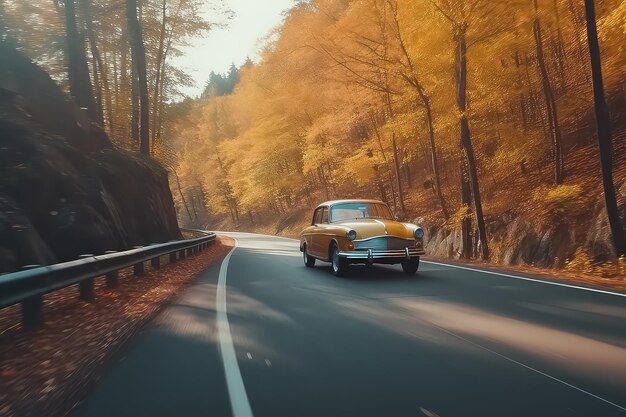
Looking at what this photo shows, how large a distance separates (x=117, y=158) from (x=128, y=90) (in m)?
14.8

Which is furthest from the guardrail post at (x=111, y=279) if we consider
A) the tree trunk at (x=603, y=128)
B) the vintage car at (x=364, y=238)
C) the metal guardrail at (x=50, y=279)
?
the tree trunk at (x=603, y=128)

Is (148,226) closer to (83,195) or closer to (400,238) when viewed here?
(83,195)

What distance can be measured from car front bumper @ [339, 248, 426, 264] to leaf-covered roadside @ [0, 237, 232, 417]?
11.4ft

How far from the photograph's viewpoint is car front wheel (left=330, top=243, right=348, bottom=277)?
10.7 meters

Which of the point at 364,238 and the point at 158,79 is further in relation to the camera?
the point at 158,79

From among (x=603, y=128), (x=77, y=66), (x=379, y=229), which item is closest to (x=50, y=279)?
(x=379, y=229)

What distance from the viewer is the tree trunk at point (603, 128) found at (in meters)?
11.9

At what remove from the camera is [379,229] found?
10531mm

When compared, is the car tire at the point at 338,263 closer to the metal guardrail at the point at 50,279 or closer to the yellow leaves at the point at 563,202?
the metal guardrail at the point at 50,279

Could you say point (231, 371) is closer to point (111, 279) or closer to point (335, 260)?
point (111, 279)

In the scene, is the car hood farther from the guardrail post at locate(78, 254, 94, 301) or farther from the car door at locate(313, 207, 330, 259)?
the guardrail post at locate(78, 254, 94, 301)

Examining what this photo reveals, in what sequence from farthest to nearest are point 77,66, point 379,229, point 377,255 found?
point 77,66 → point 379,229 → point 377,255

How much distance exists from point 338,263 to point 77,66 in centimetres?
1191

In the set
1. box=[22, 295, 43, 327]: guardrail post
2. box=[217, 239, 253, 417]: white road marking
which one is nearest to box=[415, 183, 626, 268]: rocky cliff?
box=[217, 239, 253, 417]: white road marking
